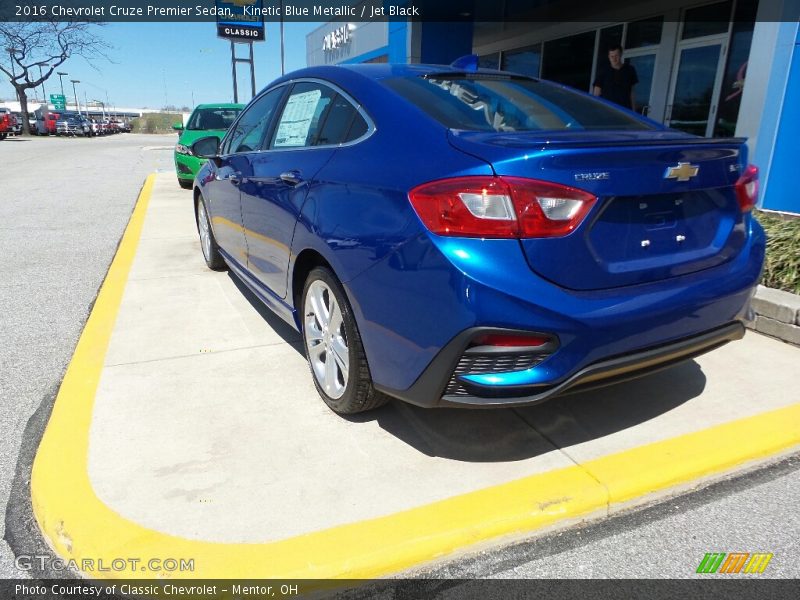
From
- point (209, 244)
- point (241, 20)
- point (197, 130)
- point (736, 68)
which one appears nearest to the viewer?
point (209, 244)

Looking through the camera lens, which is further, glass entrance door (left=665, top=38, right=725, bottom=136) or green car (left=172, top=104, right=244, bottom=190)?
green car (left=172, top=104, right=244, bottom=190)

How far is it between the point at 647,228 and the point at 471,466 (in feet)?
3.87

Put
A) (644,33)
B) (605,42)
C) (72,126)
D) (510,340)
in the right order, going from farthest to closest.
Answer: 1. (72,126)
2. (605,42)
3. (644,33)
4. (510,340)

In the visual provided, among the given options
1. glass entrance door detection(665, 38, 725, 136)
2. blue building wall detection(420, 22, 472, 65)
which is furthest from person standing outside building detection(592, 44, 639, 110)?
blue building wall detection(420, 22, 472, 65)

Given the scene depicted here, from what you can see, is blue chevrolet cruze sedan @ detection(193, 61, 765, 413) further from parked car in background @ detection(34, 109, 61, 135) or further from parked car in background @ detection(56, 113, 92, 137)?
parked car in background @ detection(56, 113, 92, 137)

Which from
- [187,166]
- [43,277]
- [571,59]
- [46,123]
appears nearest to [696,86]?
[571,59]

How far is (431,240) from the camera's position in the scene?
1971 mm

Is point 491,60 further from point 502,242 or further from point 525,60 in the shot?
point 502,242

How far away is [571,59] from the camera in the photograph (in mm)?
12266

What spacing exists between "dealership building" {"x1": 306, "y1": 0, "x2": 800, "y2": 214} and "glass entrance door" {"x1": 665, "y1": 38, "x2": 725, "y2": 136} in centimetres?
2

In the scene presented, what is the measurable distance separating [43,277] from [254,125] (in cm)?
264

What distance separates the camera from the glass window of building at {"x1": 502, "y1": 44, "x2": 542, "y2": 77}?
13.5m

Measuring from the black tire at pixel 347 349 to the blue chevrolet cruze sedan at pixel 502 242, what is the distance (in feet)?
0.04
